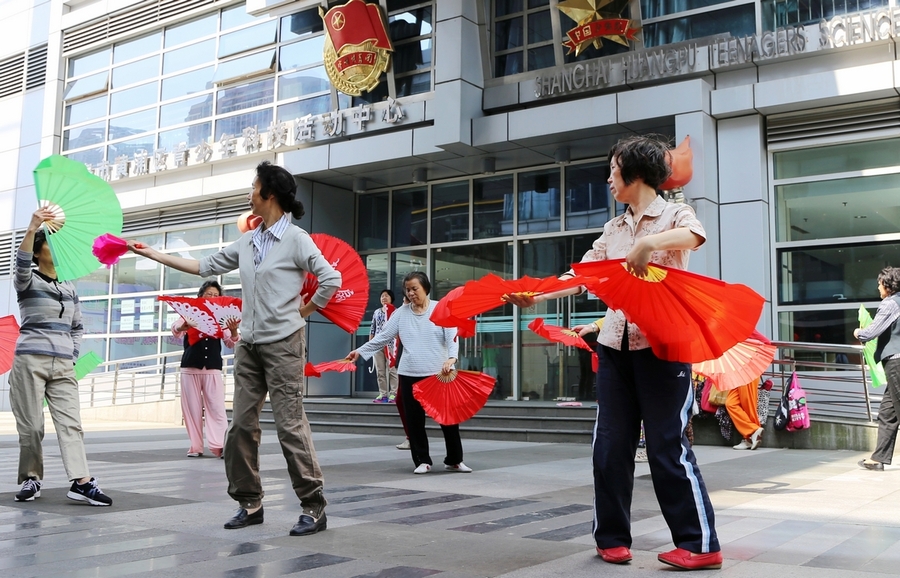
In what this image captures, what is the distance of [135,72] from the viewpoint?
22.8 meters

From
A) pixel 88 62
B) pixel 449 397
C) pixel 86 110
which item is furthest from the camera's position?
pixel 88 62

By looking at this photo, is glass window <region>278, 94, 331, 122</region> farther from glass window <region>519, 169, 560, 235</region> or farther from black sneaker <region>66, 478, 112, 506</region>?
black sneaker <region>66, 478, 112, 506</region>

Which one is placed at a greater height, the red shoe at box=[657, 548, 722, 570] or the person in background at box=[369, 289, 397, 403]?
the person in background at box=[369, 289, 397, 403]

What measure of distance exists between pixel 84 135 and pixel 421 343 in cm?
1847

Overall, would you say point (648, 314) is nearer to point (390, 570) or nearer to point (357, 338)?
point (390, 570)

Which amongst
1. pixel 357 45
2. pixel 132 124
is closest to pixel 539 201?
pixel 357 45

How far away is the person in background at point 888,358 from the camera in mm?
8695

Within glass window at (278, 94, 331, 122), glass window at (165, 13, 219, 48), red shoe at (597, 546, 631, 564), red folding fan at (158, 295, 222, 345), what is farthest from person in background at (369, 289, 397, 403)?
red shoe at (597, 546, 631, 564)

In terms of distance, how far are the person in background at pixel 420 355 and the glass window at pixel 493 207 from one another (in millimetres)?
9180

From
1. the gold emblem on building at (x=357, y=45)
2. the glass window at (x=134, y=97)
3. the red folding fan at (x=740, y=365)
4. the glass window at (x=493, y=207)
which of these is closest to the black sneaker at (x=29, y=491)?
the red folding fan at (x=740, y=365)

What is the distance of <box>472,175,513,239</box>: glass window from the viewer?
17.8 m

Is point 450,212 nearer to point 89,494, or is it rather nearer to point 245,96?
point 245,96

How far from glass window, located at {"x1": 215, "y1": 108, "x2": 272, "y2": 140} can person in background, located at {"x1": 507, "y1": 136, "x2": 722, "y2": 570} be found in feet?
53.0

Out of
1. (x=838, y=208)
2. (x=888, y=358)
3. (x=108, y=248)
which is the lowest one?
(x=888, y=358)
